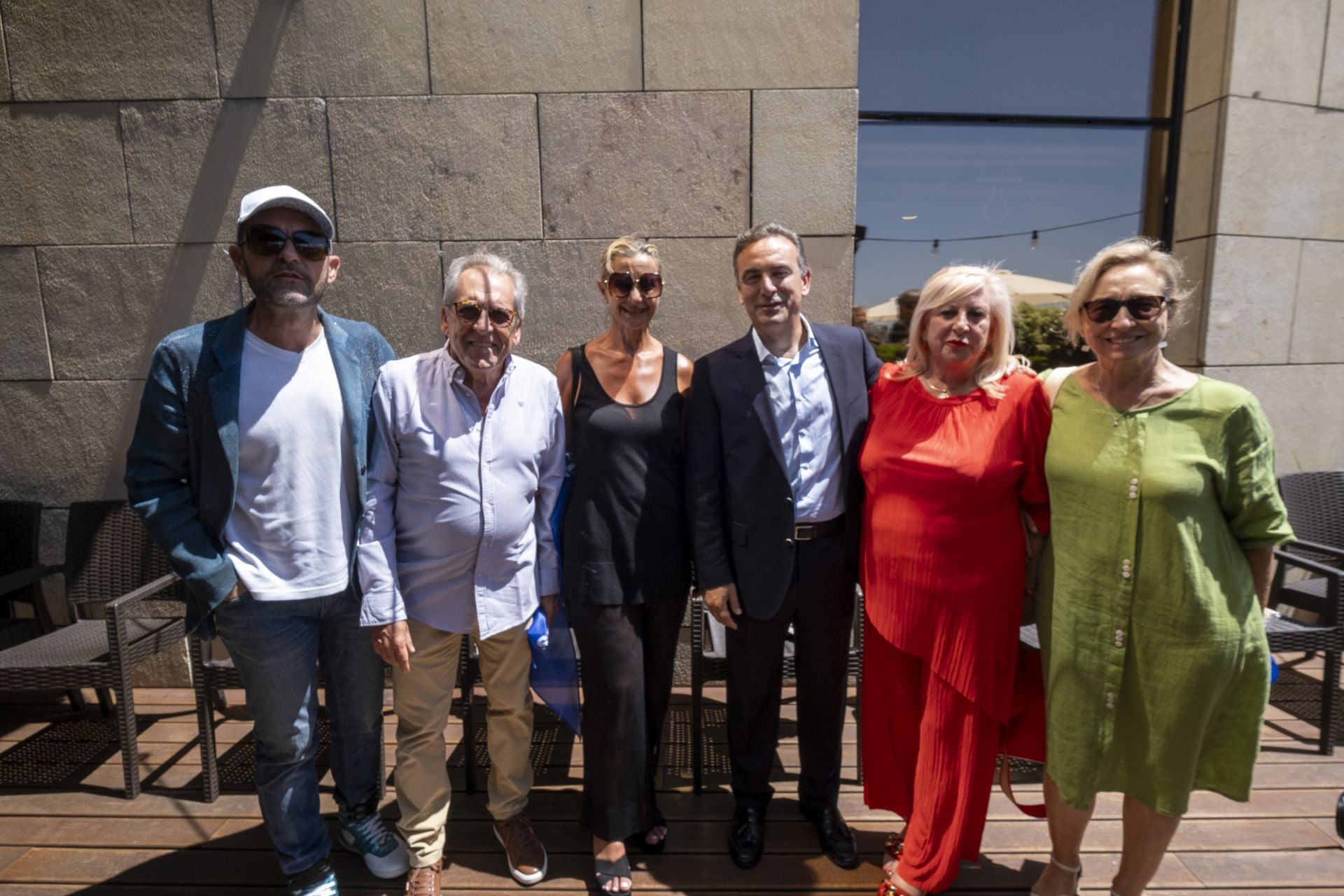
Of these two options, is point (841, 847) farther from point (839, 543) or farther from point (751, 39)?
point (751, 39)

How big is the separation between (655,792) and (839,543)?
131cm

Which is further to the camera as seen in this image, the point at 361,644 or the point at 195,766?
the point at 195,766

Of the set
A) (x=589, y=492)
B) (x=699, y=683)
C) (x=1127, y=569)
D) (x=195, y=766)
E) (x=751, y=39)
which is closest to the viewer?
(x=1127, y=569)

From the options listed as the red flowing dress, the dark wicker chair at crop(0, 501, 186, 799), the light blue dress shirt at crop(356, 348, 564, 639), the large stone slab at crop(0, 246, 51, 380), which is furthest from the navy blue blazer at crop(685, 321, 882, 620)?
the large stone slab at crop(0, 246, 51, 380)

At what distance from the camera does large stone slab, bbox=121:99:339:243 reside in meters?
3.48

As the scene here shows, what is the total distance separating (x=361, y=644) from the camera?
93.0 inches

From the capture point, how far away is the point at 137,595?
9.69 ft

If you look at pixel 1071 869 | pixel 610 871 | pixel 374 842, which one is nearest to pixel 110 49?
pixel 374 842

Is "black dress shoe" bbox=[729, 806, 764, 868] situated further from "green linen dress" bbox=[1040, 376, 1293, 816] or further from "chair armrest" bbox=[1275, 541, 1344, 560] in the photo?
"chair armrest" bbox=[1275, 541, 1344, 560]

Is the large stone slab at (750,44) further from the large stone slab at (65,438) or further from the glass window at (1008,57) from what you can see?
the large stone slab at (65,438)

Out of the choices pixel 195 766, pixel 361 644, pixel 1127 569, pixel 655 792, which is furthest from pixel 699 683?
pixel 195 766

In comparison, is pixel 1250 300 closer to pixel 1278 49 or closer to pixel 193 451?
pixel 1278 49

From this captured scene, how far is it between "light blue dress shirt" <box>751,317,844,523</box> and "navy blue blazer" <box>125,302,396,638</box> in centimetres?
154

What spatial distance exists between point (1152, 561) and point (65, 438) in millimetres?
4589
